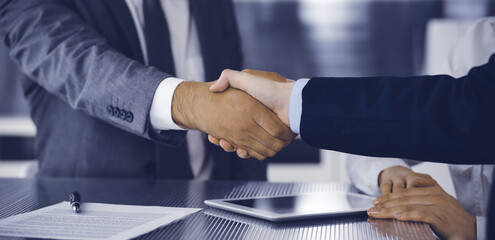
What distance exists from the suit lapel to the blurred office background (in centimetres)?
190

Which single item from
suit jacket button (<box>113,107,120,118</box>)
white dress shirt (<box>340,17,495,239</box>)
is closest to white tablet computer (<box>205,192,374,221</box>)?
white dress shirt (<box>340,17,495,239</box>)

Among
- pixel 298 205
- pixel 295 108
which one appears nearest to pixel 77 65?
pixel 295 108

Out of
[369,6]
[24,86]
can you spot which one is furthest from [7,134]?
[369,6]

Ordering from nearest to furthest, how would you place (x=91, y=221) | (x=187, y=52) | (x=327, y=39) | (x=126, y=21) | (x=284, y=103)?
(x=91, y=221) → (x=284, y=103) → (x=126, y=21) → (x=187, y=52) → (x=327, y=39)

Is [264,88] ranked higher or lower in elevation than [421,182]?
higher

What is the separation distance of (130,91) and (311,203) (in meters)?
0.55

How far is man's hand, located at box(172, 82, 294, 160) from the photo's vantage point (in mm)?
1211

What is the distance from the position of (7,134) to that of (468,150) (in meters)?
3.14

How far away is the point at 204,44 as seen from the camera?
1624 millimetres

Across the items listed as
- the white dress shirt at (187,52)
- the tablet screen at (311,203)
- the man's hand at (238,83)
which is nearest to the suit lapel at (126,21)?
the white dress shirt at (187,52)

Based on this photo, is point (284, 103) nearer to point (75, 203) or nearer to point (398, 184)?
point (398, 184)

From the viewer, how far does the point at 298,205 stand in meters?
0.92

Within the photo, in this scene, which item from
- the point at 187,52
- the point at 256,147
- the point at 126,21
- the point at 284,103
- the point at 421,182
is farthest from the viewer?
the point at 187,52

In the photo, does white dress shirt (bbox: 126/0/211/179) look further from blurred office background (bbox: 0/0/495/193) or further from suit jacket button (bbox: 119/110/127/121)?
blurred office background (bbox: 0/0/495/193)
